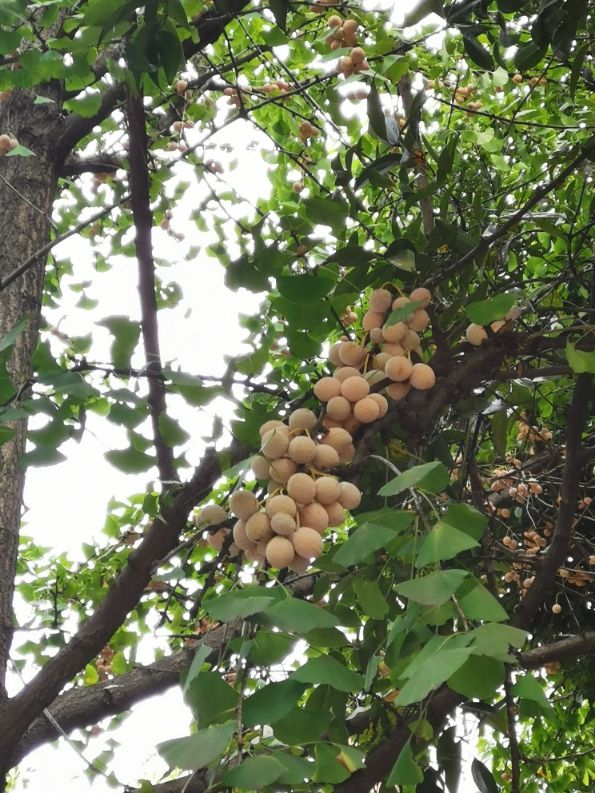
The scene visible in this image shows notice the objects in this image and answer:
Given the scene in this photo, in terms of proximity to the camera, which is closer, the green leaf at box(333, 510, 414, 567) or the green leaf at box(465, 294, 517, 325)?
the green leaf at box(333, 510, 414, 567)

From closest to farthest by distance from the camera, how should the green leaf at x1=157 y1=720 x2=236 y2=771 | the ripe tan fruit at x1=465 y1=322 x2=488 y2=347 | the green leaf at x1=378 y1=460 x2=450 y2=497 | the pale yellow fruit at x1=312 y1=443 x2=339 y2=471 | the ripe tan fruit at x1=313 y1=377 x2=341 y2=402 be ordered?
the green leaf at x1=157 y1=720 x2=236 y2=771 → the green leaf at x1=378 y1=460 x2=450 y2=497 → the pale yellow fruit at x1=312 y1=443 x2=339 y2=471 → the ripe tan fruit at x1=313 y1=377 x2=341 y2=402 → the ripe tan fruit at x1=465 y1=322 x2=488 y2=347

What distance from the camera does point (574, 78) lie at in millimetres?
1409

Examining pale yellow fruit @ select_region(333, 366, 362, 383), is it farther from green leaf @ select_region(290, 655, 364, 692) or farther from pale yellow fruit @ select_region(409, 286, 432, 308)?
green leaf @ select_region(290, 655, 364, 692)

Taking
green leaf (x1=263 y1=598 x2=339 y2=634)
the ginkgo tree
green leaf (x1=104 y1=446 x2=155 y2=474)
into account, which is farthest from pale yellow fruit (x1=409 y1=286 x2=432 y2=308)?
green leaf (x1=263 y1=598 x2=339 y2=634)

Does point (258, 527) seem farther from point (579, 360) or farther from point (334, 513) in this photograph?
point (579, 360)

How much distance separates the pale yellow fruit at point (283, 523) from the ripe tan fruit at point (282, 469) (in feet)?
0.23

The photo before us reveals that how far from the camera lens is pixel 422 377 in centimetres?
114

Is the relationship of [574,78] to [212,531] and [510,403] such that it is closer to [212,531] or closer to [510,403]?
[510,403]

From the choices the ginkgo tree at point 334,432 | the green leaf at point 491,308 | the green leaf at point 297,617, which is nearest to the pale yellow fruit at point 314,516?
the ginkgo tree at point 334,432

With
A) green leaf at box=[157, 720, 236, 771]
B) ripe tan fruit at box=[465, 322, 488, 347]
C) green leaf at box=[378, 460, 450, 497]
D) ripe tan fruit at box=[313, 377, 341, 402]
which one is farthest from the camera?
ripe tan fruit at box=[465, 322, 488, 347]

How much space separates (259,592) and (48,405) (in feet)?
1.63

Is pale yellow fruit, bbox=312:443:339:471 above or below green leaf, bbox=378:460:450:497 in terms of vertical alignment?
above

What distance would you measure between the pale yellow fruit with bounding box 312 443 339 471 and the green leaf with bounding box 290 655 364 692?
0.93 ft

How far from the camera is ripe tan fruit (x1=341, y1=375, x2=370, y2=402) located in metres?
1.10
